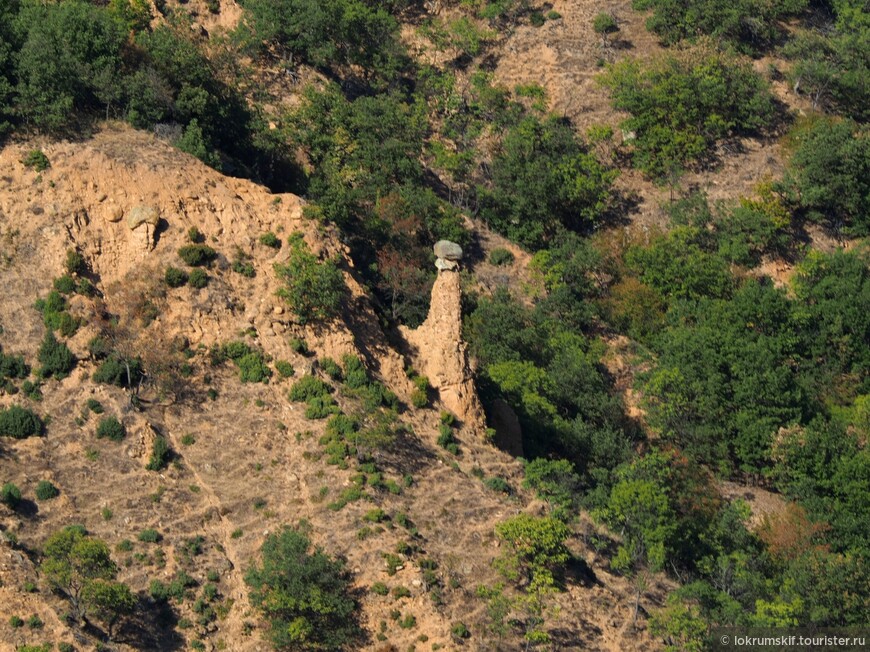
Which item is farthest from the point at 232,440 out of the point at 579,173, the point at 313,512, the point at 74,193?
the point at 579,173

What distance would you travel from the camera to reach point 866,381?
108625 mm

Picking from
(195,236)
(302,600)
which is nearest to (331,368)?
(195,236)

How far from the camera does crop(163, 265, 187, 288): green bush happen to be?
3524 inches

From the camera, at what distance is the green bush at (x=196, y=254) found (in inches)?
3568

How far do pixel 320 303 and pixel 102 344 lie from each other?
11.8 meters

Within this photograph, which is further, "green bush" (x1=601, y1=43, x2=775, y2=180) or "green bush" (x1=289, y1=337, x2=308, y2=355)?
"green bush" (x1=601, y1=43, x2=775, y2=180)

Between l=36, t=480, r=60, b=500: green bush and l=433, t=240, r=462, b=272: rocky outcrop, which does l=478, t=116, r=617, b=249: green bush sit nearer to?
l=433, t=240, r=462, b=272: rocky outcrop

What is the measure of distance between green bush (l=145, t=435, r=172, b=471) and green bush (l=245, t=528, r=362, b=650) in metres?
7.93

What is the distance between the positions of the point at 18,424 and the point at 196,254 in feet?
46.2

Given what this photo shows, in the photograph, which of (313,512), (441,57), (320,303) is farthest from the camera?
(441,57)

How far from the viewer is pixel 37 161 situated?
9275 centimetres

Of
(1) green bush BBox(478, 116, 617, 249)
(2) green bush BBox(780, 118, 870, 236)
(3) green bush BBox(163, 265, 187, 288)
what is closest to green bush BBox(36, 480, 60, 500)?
(3) green bush BBox(163, 265, 187, 288)

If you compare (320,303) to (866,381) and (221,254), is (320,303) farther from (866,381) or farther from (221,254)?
(866,381)

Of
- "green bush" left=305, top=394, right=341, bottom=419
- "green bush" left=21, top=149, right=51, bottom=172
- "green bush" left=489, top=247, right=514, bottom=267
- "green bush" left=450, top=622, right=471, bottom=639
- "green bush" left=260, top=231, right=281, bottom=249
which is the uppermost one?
"green bush" left=21, top=149, right=51, bottom=172
